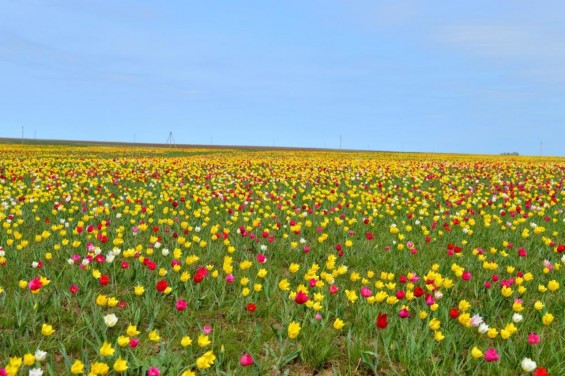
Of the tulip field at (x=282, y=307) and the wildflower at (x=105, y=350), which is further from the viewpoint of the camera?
the tulip field at (x=282, y=307)

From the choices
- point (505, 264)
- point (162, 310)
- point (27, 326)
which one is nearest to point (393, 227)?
point (505, 264)

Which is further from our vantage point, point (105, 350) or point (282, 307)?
point (282, 307)

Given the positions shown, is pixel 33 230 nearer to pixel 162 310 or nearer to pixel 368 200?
pixel 162 310

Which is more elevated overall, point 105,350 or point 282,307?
point 105,350

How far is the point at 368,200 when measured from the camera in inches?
409

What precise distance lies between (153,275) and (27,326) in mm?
1430

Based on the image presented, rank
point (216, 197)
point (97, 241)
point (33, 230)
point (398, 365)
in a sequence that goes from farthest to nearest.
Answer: point (216, 197), point (33, 230), point (97, 241), point (398, 365)

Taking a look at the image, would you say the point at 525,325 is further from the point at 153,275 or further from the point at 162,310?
the point at 153,275

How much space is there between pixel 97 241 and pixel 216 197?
4281 millimetres

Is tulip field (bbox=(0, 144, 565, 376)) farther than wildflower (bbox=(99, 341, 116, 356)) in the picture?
Yes

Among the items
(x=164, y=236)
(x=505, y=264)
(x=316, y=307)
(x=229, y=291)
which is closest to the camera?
→ (x=316, y=307)

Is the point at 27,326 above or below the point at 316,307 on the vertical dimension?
below

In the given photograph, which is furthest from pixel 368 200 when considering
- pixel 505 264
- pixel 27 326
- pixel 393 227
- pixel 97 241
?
pixel 27 326

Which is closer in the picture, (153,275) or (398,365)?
(398,365)
